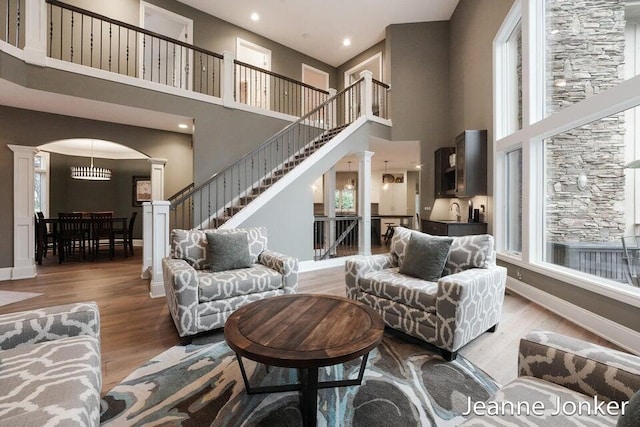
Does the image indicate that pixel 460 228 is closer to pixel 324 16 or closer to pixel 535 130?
pixel 535 130

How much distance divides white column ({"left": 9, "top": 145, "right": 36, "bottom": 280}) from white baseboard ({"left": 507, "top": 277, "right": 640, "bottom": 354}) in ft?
24.0

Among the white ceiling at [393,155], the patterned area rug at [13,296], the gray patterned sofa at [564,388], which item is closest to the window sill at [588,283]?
the gray patterned sofa at [564,388]

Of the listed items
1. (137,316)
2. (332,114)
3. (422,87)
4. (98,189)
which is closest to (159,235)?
(137,316)

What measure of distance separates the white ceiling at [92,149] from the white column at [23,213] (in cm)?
280

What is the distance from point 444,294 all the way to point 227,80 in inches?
209

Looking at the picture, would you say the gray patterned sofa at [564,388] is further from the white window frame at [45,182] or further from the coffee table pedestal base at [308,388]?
the white window frame at [45,182]

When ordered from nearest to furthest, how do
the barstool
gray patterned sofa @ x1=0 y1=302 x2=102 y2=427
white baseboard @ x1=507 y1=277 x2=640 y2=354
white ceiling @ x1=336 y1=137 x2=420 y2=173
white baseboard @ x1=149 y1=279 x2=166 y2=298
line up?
gray patterned sofa @ x1=0 y1=302 x2=102 y2=427
white baseboard @ x1=507 y1=277 x2=640 y2=354
white baseboard @ x1=149 y1=279 x2=166 y2=298
white ceiling @ x1=336 y1=137 x2=420 y2=173
the barstool

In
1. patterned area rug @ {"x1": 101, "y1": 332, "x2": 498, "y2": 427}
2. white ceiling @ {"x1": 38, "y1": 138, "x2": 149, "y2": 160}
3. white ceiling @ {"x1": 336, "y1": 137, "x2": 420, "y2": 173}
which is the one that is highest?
white ceiling @ {"x1": 38, "y1": 138, "x2": 149, "y2": 160}

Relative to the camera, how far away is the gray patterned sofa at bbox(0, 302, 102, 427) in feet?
3.08

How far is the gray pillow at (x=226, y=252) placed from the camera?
2910 millimetres

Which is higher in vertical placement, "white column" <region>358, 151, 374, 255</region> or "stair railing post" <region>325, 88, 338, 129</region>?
"stair railing post" <region>325, 88, 338, 129</region>

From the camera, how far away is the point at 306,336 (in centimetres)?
153

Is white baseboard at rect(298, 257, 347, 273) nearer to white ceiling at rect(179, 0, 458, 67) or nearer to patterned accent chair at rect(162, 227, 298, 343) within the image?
patterned accent chair at rect(162, 227, 298, 343)

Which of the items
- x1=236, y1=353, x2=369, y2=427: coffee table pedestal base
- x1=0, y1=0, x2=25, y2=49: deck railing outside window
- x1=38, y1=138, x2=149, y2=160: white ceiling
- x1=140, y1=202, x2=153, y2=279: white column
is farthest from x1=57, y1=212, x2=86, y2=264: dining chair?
x1=236, y1=353, x2=369, y2=427: coffee table pedestal base
